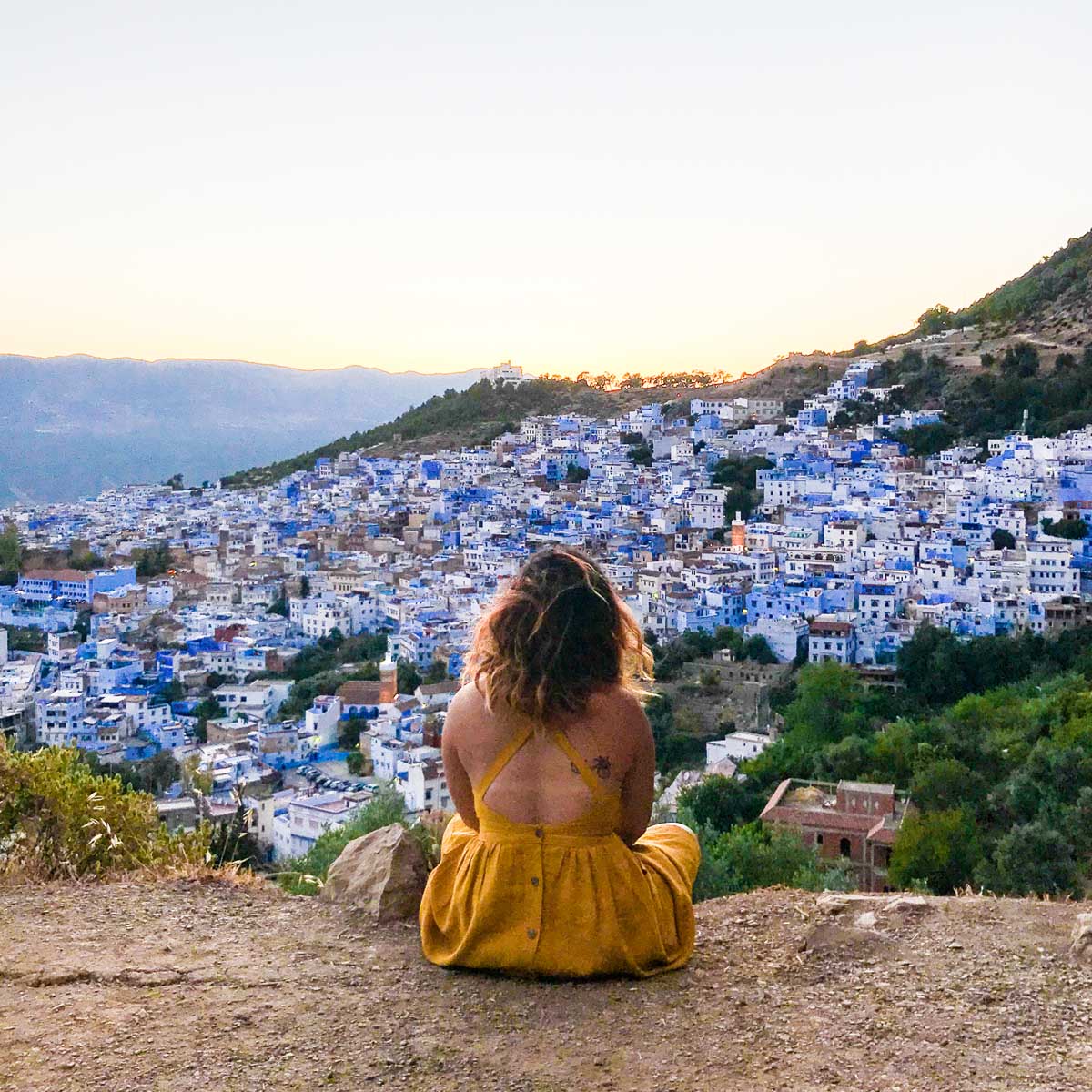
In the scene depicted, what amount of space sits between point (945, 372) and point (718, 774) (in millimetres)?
28002

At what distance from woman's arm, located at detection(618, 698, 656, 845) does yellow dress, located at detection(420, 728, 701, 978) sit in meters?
0.03

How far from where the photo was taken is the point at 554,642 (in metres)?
1.98

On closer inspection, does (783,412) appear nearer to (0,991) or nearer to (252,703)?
(252,703)

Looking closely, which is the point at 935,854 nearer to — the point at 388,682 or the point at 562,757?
the point at 562,757

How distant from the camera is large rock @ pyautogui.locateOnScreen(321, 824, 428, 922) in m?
2.48

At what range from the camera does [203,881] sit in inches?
110

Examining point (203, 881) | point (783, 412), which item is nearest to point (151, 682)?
point (203, 881)

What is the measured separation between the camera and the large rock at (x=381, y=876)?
248cm

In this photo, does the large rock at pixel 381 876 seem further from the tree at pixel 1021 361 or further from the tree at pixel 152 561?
the tree at pixel 1021 361

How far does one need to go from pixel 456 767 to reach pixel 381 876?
1.90 feet

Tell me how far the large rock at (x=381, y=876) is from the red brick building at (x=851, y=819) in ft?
23.7

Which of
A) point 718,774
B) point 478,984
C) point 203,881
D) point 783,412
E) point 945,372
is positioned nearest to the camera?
point 478,984

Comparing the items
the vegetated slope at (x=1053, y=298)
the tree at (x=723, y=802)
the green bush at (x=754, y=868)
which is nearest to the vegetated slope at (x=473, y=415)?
the vegetated slope at (x=1053, y=298)

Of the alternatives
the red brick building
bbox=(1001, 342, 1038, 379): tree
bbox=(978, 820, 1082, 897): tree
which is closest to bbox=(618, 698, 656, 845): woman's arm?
bbox=(978, 820, 1082, 897): tree
